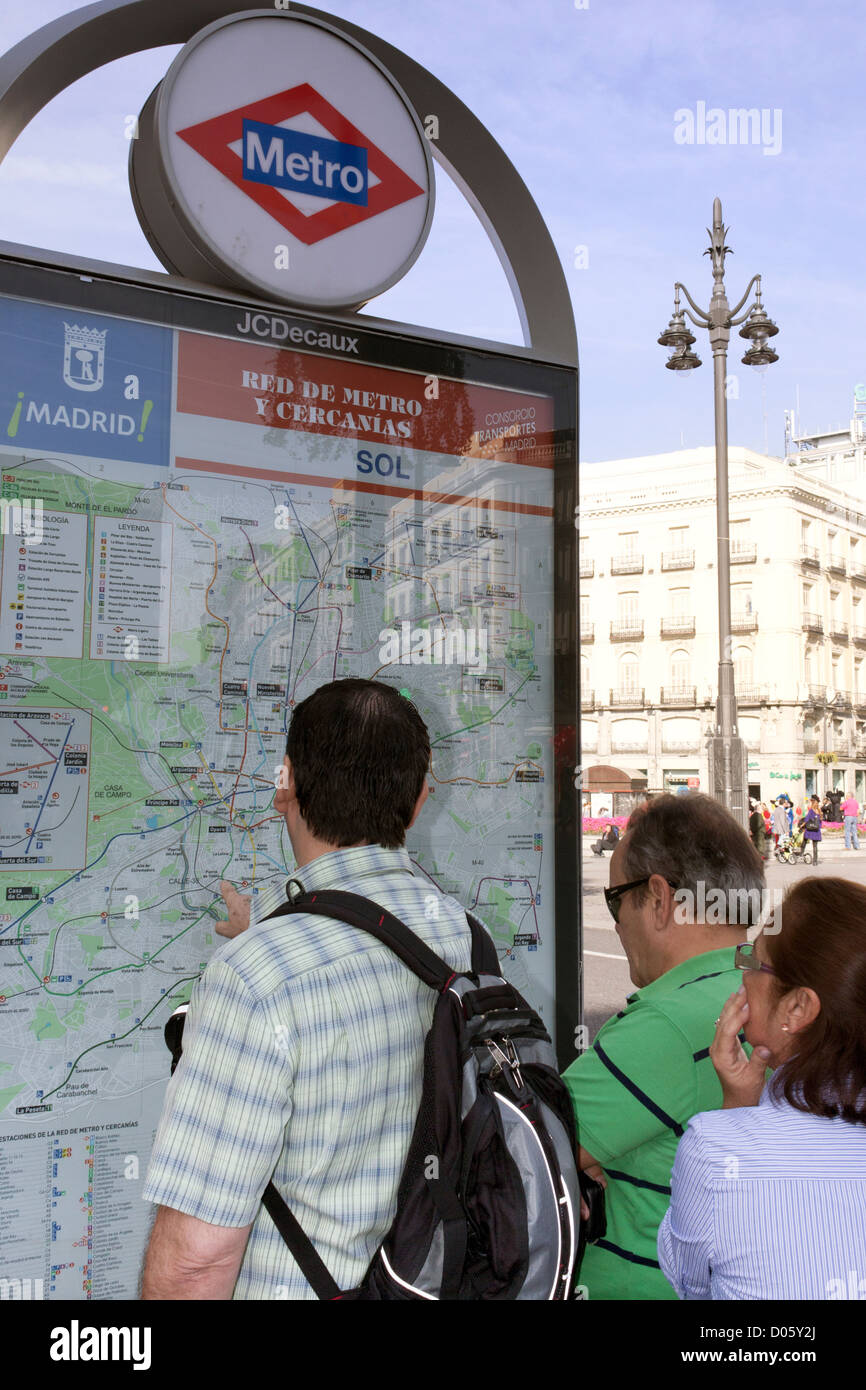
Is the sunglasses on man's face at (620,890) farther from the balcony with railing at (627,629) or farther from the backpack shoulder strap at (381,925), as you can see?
the balcony with railing at (627,629)

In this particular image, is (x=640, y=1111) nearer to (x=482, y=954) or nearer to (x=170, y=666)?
(x=482, y=954)

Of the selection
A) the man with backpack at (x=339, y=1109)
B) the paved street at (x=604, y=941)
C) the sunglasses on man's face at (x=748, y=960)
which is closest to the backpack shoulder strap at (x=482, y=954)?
the man with backpack at (x=339, y=1109)

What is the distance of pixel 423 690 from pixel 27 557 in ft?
3.17

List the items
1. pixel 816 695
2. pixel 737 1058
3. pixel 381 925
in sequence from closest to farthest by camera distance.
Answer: pixel 381 925, pixel 737 1058, pixel 816 695

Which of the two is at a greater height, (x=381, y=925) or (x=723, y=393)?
(x=723, y=393)

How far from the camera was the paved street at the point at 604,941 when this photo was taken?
364 inches

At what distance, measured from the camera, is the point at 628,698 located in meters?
47.6

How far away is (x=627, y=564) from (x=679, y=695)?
20.3 feet

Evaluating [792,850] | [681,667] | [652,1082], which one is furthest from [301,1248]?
[681,667]

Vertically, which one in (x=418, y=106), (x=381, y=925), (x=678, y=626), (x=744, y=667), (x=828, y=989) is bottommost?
(x=828, y=989)

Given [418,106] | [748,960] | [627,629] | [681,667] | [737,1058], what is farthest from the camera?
[627,629]

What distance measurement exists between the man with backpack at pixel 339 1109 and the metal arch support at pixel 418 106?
166 centimetres
